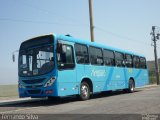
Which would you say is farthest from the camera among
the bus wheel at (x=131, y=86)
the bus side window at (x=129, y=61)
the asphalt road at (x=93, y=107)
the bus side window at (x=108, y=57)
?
the bus wheel at (x=131, y=86)

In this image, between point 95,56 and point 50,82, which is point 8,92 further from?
point 50,82

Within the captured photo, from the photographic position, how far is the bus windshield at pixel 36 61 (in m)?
14.7

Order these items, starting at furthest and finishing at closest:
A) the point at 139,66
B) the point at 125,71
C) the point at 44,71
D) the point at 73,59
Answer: the point at 139,66, the point at 125,71, the point at 73,59, the point at 44,71

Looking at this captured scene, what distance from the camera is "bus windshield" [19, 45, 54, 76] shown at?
14.7m

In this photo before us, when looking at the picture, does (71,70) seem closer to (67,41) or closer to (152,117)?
(67,41)

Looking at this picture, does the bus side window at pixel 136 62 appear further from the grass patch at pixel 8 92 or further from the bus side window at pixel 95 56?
the grass patch at pixel 8 92

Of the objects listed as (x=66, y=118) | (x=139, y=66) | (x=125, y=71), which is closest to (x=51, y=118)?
(x=66, y=118)

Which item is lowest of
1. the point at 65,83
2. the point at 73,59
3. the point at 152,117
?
the point at 152,117

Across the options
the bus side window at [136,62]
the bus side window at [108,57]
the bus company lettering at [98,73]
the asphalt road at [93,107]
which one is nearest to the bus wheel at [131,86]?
the bus side window at [136,62]

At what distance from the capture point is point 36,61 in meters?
15.2

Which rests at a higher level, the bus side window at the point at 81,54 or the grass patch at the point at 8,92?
the bus side window at the point at 81,54

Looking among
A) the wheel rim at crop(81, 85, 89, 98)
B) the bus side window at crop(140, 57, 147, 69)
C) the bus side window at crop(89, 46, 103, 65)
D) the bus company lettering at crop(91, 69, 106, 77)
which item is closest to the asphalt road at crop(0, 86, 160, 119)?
the wheel rim at crop(81, 85, 89, 98)

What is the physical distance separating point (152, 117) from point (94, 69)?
8.71 metres

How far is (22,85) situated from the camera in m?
15.7
